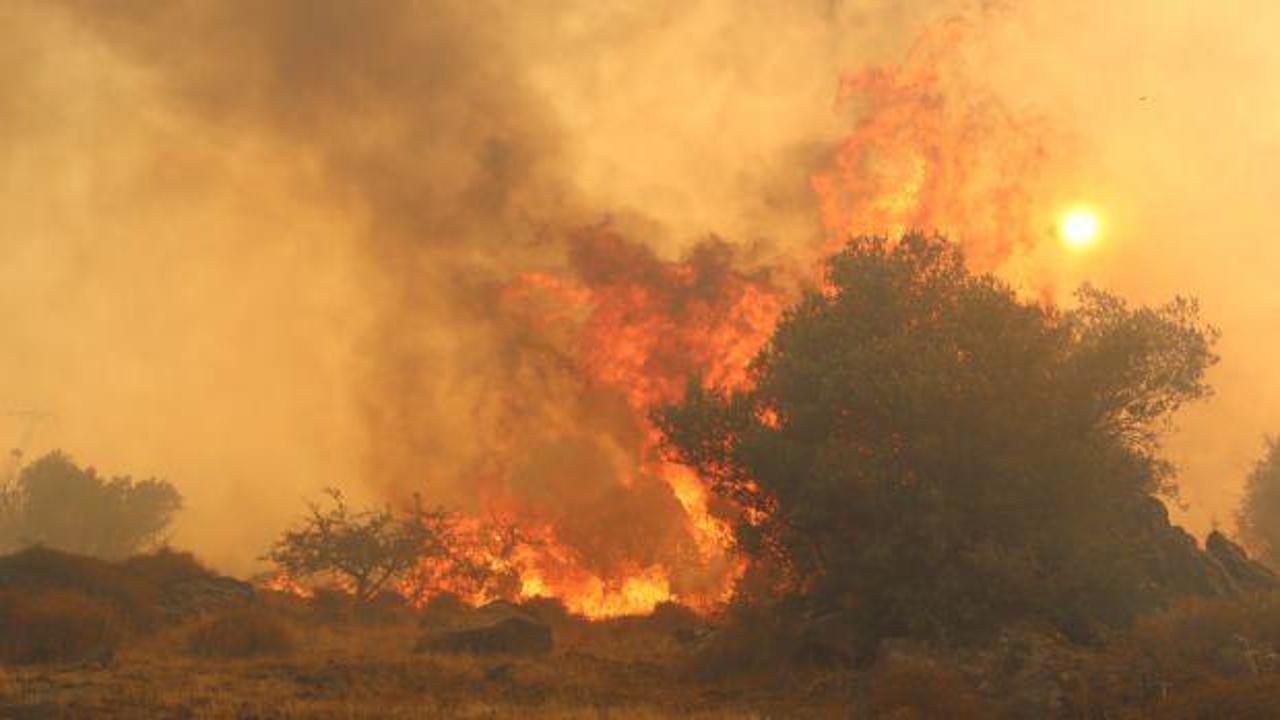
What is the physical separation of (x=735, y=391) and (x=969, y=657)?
9844mm

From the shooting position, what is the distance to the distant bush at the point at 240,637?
29.4m

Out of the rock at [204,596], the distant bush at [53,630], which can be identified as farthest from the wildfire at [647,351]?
the distant bush at [53,630]

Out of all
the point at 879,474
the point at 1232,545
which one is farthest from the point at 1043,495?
the point at 1232,545

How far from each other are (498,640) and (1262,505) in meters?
59.9

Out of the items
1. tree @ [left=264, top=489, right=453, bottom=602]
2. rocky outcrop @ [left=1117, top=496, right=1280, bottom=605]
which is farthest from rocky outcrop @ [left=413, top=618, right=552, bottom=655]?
rocky outcrop @ [left=1117, top=496, right=1280, bottom=605]

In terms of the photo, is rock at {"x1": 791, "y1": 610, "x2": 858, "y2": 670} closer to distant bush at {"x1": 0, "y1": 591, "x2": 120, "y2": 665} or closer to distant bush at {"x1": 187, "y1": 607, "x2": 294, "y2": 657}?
distant bush at {"x1": 187, "y1": 607, "x2": 294, "y2": 657}

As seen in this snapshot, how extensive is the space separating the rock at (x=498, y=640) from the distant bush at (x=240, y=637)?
450 cm

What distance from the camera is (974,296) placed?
27562 mm

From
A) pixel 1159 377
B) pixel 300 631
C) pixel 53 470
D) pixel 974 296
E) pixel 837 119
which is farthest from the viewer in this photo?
pixel 53 470

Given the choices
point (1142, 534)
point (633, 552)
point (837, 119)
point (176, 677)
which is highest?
point (837, 119)

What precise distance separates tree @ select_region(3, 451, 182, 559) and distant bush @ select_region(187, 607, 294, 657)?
6358 cm

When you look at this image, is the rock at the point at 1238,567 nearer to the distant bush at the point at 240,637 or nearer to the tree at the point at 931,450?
the tree at the point at 931,450

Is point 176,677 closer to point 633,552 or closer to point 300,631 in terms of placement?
point 300,631

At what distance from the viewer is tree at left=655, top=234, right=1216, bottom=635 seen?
24.0m
